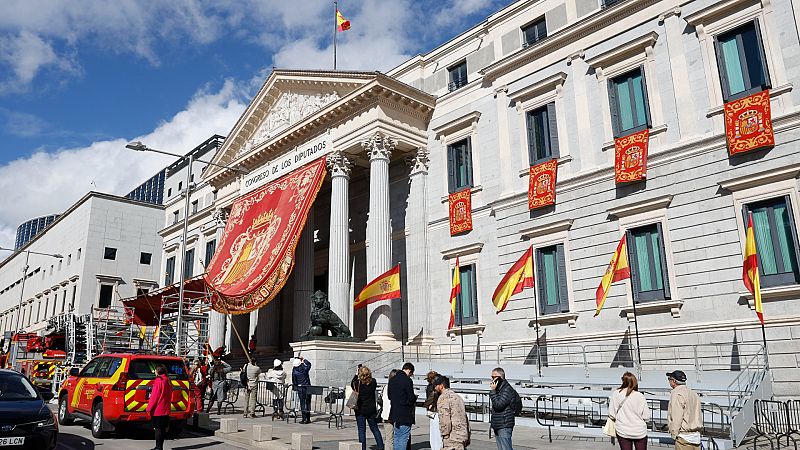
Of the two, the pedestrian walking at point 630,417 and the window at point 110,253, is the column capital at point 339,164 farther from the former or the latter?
the window at point 110,253

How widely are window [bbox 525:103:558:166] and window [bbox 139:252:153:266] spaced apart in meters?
→ 47.0

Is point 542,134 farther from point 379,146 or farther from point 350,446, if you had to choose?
point 350,446

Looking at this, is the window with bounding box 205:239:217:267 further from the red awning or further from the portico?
the portico

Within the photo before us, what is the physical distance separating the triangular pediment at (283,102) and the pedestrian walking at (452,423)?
20908 mm

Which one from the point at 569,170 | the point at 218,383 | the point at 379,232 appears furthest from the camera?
the point at 379,232

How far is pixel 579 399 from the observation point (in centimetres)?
1653

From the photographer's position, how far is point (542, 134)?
24312 millimetres

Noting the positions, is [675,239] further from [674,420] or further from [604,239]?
[674,420]

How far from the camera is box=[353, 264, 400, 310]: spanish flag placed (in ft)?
80.2

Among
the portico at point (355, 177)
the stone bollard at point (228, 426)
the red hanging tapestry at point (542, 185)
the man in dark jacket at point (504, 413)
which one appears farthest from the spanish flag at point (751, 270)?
the stone bollard at point (228, 426)

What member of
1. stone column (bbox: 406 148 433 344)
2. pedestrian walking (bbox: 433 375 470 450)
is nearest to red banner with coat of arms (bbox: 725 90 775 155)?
stone column (bbox: 406 148 433 344)

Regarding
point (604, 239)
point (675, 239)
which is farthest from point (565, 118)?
point (675, 239)

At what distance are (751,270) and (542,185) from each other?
28.4ft

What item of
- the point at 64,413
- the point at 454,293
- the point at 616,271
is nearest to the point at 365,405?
the point at 64,413
